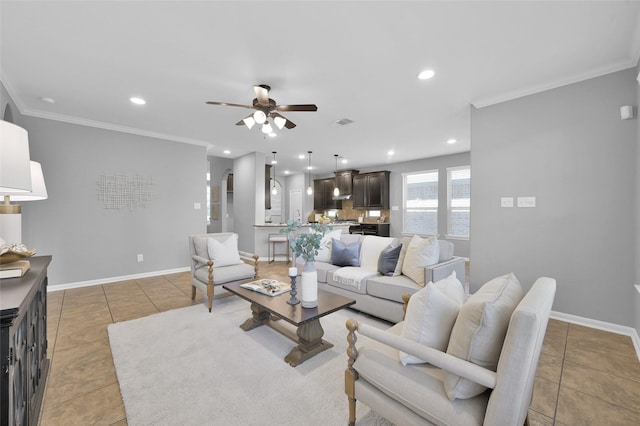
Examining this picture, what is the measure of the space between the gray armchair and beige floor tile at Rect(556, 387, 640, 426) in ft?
2.49

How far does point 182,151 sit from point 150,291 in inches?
107

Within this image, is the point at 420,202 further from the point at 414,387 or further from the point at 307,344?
the point at 414,387

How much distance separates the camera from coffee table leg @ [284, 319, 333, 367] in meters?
2.19

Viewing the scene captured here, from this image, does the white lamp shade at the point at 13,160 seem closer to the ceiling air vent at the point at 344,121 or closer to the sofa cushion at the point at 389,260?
the sofa cushion at the point at 389,260

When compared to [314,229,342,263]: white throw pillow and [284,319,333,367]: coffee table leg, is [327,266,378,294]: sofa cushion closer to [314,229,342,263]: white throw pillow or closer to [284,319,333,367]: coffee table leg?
[314,229,342,263]: white throw pillow

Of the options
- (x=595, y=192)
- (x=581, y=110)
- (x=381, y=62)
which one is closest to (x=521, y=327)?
(x=381, y=62)

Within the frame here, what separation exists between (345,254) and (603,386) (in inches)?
99.6

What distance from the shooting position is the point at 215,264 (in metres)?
3.58

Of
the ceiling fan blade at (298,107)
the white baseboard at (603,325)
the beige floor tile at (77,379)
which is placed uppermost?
the ceiling fan blade at (298,107)

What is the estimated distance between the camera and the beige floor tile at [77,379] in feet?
6.02

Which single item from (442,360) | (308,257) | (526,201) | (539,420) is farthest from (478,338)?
(526,201)

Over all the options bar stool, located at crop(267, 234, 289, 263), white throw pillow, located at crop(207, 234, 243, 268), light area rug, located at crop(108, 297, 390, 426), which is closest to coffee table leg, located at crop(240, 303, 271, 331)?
light area rug, located at crop(108, 297, 390, 426)

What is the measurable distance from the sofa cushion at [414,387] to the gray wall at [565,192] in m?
2.66

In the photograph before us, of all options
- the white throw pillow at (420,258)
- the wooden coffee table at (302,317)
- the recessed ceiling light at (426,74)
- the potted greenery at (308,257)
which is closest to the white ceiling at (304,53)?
the recessed ceiling light at (426,74)
